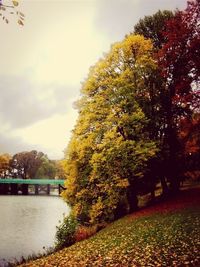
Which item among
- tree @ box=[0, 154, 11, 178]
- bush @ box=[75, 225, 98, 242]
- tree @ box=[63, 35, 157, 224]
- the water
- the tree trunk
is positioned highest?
tree @ box=[0, 154, 11, 178]

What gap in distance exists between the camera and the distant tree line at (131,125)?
24.5 m

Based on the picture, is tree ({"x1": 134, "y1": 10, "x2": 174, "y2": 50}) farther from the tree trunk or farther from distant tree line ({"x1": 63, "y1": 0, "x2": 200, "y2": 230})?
the tree trunk

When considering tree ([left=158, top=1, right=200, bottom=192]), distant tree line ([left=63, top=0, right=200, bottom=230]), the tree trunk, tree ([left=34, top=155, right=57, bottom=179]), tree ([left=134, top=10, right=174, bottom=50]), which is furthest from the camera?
tree ([left=34, top=155, right=57, bottom=179])

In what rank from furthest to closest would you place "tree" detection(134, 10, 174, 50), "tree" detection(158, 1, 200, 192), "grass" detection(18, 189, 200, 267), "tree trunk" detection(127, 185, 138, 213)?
1. "tree" detection(134, 10, 174, 50)
2. "tree trunk" detection(127, 185, 138, 213)
3. "tree" detection(158, 1, 200, 192)
4. "grass" detection(18, 189, 200, 267)

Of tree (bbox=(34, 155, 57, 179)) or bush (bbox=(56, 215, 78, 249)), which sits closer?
bush (bbox=(56, 215, 78, 249))

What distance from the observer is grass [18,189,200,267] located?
13000mm

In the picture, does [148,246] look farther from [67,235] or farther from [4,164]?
[4,164]

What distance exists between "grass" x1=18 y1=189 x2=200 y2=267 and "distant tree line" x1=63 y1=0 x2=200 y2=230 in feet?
14.8

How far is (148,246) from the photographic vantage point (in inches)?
591

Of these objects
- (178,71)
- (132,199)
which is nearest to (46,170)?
(132,199)

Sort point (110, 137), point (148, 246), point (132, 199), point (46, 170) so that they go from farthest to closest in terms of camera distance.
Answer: point (46, 170) → point (132, 199) → point (110, 137) → point (148, 246)

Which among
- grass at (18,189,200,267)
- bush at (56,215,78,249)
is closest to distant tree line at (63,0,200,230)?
bush at (56,215,78,249)

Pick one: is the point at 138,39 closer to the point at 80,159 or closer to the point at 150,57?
the point at 150,57

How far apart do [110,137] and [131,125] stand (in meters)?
2.69
